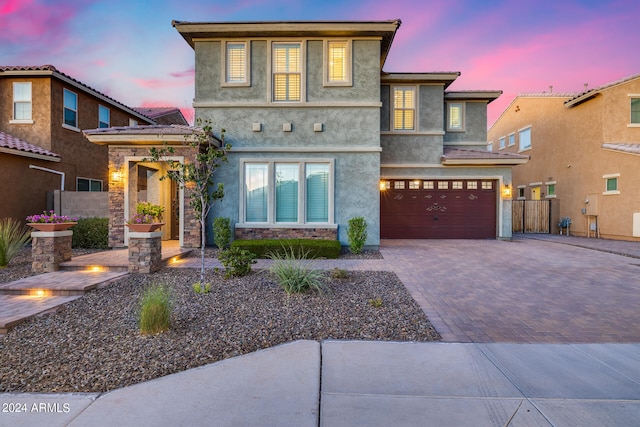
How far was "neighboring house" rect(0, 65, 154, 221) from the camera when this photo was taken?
36.1 feet

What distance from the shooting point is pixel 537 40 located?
46.3ft

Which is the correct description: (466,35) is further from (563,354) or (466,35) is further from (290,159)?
(563,354)

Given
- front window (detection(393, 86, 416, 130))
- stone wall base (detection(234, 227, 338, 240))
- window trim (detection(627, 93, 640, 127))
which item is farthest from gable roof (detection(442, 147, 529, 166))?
stone wall base (detection(234, 227, 338, 240))

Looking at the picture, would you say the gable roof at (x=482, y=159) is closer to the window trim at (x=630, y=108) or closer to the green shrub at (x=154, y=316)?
the window trim at (x=630, y=108)

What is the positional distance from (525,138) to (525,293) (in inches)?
742

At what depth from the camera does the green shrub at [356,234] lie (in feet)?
32.0

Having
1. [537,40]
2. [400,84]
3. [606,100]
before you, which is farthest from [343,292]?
[606,100]

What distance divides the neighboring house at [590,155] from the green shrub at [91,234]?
2052 cm

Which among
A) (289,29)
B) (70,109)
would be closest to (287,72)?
(289,29)

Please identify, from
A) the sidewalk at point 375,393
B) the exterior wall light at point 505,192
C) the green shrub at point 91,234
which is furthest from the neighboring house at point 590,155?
the green shrub at point 91,234

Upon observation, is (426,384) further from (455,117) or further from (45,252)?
(455,117)

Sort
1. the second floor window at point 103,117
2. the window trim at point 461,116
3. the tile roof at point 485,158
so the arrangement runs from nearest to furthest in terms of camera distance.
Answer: the tile roof at point 485,158 → the window trim at point 461,116 → the second floor window at point 103,117

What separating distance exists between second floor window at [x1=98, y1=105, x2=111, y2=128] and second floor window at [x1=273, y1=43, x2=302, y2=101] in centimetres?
1017

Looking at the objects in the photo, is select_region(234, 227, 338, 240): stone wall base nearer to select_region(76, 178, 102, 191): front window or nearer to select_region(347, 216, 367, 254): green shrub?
select_region(347, 216, 367, 254): green shrub
